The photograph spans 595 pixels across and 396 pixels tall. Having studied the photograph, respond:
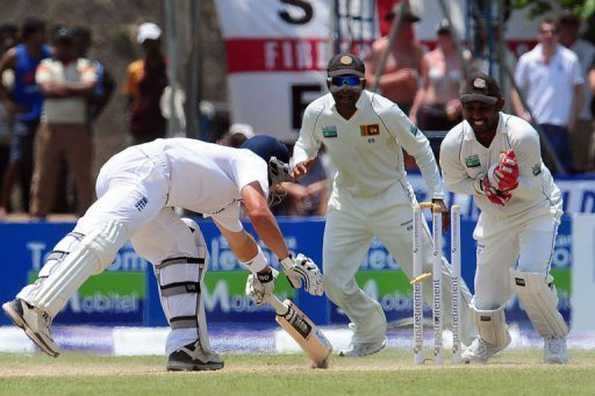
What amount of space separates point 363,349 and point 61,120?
225 inches

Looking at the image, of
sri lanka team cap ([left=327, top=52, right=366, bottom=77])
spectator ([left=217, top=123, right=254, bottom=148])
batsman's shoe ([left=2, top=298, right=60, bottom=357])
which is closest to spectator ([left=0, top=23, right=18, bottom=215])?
spectator ([left=217, top=123, right=254, bottom=148])

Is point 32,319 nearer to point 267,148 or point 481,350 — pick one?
point 267,148

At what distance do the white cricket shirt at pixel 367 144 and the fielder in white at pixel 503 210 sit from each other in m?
0.75

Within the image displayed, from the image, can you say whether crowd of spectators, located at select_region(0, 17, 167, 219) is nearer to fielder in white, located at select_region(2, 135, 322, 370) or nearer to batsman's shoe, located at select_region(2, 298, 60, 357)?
fielder in white, located at select_region(2, 135, 322, 370)

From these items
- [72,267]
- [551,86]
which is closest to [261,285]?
[72,267]

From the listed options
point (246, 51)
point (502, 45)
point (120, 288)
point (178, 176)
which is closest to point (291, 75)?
point (246, 51)

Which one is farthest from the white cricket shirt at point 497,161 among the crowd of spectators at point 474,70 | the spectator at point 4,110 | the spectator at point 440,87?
the spectator at point 4,110

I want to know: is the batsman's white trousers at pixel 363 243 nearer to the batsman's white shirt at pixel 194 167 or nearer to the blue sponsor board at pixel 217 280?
the blue sponsor board at pixel 217 280

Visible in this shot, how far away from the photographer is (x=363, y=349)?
1296 cm

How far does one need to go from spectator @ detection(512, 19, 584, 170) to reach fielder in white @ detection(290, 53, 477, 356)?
15.6ft

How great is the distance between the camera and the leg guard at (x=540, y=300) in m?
11.6

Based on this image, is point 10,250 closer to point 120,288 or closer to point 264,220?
point 120,288

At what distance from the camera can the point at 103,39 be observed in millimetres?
22391

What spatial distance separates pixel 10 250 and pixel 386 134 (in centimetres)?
391
